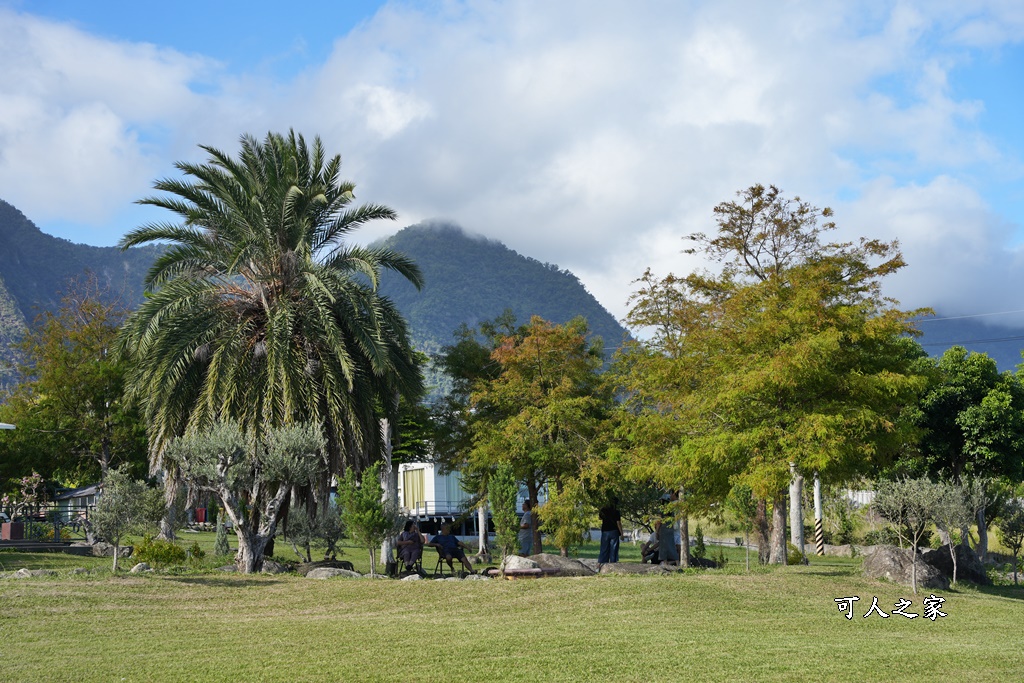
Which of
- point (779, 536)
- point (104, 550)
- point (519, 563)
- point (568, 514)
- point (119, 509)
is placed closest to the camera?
point (119, 509)

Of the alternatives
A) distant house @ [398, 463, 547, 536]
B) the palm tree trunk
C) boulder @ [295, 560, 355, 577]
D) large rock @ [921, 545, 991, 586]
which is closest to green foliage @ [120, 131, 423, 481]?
boulder @ [295, 560, 355, 577]

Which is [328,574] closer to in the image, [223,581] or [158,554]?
[223,581]

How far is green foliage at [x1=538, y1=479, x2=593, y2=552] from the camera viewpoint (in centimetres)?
2803

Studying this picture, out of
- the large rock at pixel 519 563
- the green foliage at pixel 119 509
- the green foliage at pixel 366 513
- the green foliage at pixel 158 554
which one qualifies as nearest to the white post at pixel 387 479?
the green foliage at pixel 366 513

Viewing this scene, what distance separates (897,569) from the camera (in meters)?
20.5

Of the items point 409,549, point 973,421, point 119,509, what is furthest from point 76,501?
point 973,421

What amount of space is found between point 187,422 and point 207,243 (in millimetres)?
4881

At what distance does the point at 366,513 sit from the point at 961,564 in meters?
15.4

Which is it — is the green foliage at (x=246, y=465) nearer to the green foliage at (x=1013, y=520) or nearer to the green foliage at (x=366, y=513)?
the green foliage at (x=366, y=513)

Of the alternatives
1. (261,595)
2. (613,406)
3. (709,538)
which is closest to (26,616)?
(261,595)

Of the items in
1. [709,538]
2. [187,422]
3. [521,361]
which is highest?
[521,361]

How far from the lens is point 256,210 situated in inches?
994

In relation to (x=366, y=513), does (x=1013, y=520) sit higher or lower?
lower

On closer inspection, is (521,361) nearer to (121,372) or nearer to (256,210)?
(256,210)
